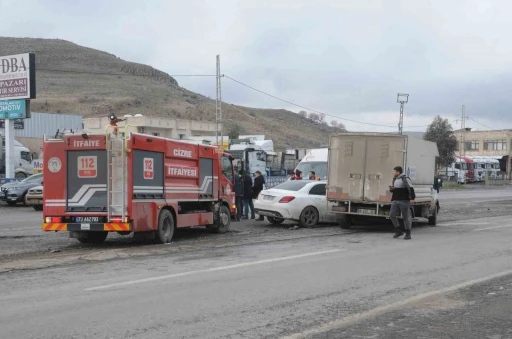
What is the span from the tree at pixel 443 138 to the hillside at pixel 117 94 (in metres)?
25.5

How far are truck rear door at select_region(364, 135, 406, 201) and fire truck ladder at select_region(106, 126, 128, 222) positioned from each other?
773cm

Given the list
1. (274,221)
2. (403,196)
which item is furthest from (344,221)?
(403,196)

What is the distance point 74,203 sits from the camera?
42.8ft

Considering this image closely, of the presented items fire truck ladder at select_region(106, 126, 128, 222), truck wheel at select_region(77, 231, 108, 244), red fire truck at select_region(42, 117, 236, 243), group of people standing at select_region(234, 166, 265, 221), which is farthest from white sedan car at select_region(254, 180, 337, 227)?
fire truck ladder at select_region(106, 126, 128, 222)

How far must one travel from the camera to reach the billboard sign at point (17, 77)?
107 feet

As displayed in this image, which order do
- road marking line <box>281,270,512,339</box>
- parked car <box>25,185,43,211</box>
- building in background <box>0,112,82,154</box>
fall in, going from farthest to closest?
building in background <box>0,112,82,154</box>, parked car <box>25,185,43,211</box>, road marking line <box>281,270,512,339</box>

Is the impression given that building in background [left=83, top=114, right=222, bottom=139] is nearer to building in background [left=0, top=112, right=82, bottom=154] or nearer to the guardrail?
building in background [left=0, top=112, right=82, bottom=154]

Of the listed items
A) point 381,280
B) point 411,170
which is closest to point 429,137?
point 411,170

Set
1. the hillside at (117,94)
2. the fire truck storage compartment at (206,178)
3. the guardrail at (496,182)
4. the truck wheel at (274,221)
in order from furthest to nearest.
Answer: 1. the hillside at (117,94)
2. the guardrail at (496,182)
3. the truck wheel at (274,221)
4. the fire truck storage compartment at (206,178)

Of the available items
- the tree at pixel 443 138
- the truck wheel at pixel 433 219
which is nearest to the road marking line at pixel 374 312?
the truck wheel at pixel 433 219

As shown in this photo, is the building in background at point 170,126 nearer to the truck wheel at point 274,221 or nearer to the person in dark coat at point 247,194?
the person in dark coat at point 247,194

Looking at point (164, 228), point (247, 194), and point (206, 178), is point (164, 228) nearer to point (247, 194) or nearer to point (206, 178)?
point (206, 178)

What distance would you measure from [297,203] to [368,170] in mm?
2366

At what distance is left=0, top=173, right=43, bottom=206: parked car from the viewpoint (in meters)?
26.9
